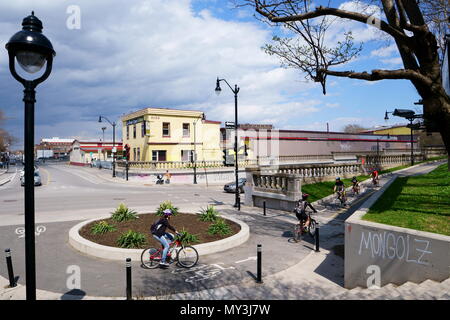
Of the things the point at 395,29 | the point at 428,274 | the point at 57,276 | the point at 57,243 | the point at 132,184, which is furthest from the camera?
the point at 132,184

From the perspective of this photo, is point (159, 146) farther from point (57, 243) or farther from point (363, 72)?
point (363, 72)

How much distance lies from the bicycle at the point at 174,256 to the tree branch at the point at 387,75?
21.8ft

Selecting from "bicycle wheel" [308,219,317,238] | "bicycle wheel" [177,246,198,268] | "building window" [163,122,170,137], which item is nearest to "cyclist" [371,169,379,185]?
"bicycle wheel" [308,219,317,238]

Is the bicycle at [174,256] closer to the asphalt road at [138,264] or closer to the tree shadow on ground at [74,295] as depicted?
the asphalt road at [138,264]

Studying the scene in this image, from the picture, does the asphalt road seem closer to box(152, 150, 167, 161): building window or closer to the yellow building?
box(152, 150, 167, 161): building window

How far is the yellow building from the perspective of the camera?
4206 centimetres

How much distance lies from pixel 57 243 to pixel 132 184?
25366mm

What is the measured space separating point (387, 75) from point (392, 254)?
13.5 feet

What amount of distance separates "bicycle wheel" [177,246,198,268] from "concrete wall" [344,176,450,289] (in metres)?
4.39

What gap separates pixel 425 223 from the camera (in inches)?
310

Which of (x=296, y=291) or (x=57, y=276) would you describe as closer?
(x=296, y=291)

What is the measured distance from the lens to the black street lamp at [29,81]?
12.7 feet

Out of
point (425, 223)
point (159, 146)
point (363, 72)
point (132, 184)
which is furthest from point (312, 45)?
point (159, 146)

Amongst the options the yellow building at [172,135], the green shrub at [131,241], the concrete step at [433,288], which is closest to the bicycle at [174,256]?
the green shrub at [131,241]
